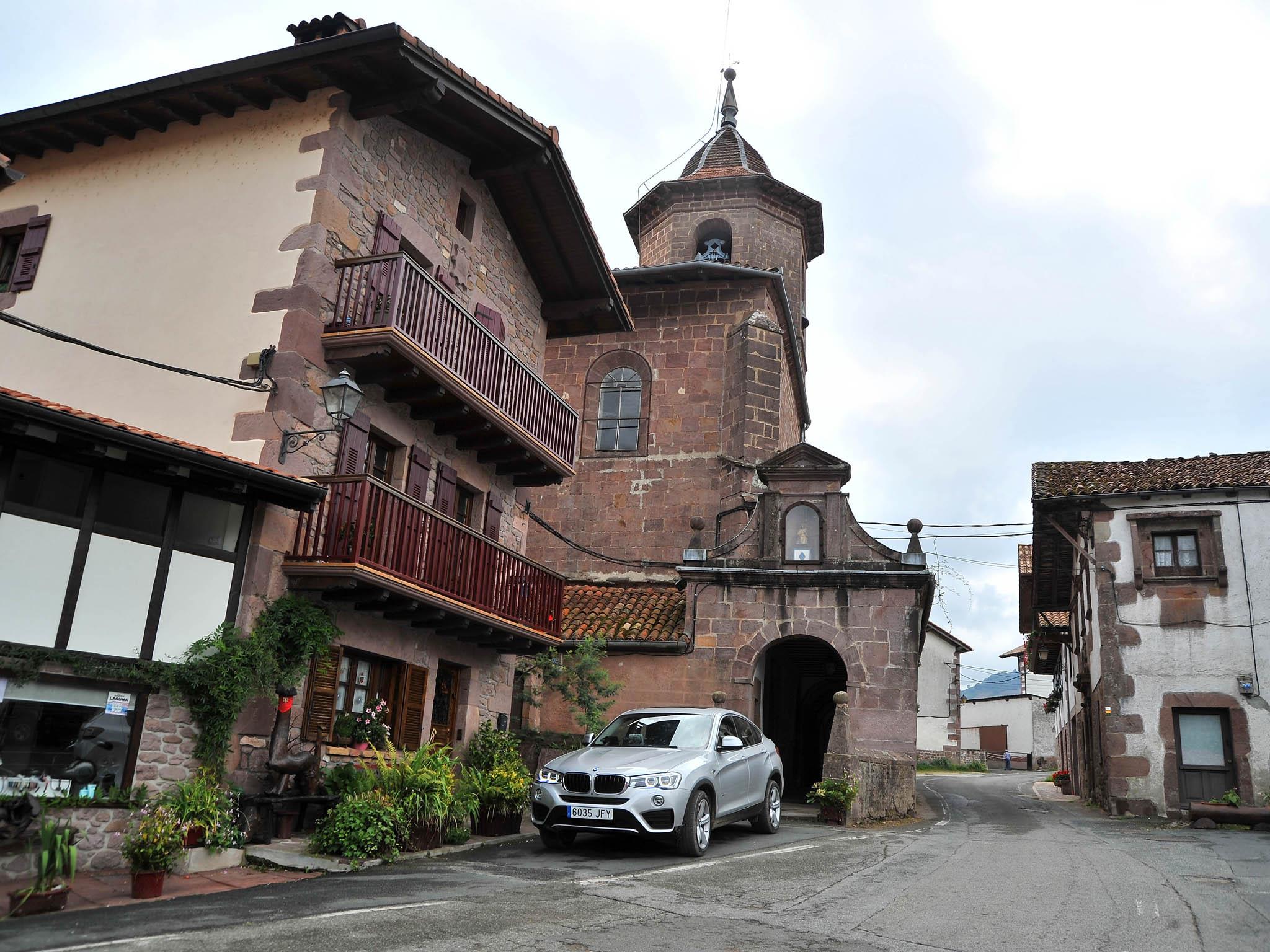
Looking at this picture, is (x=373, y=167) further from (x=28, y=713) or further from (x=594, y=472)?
(x=594, y=472)

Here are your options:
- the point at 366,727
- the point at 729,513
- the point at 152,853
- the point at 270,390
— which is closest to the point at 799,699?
the point at 729,513

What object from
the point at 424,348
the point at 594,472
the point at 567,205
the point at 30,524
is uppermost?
the point at 567,205

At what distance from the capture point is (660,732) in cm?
1193

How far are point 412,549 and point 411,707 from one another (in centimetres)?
245

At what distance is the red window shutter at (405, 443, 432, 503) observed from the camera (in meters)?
13.5

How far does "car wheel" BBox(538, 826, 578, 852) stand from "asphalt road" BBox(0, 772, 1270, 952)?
20 centimetres

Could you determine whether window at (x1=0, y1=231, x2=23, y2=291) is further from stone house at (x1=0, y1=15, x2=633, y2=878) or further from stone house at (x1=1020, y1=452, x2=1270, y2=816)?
stone house at (x1=1020, y1=452, x2=1270, y2=816)

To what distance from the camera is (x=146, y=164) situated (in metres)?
13.5

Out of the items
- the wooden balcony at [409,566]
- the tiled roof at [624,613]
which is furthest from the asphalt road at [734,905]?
the tiled roof at [624,613]

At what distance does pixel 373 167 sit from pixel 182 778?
780cm

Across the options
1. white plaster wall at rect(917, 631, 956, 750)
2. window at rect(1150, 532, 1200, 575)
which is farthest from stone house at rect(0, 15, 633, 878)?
white plaster wall at rect(917, 631, 956, 750)

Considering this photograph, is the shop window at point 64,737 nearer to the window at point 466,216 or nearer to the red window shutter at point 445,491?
the red window shutter at point 445,491

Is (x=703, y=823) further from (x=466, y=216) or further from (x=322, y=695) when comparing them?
(x=466, y=216)

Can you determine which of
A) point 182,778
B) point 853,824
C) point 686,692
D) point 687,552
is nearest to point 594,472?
point 687,552
